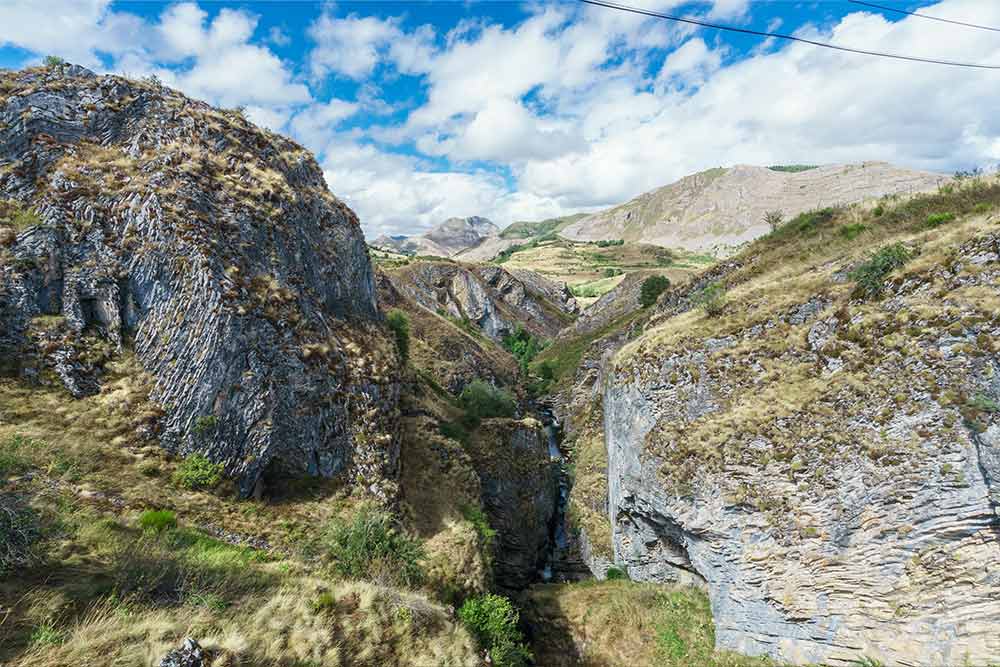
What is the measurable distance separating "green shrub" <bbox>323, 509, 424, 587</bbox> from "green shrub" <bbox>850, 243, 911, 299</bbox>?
79.5 ft

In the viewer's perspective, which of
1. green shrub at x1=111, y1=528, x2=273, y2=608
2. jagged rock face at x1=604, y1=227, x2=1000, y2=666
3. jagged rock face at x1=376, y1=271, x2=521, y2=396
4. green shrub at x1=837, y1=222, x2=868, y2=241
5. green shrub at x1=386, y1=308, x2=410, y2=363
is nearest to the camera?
green shrub at x1=111, y1=528, x2=273, y2=608

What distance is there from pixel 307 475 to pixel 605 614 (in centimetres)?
1838

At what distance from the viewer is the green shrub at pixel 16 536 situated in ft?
32.0

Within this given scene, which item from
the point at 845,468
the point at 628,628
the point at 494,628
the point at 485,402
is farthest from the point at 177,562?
the point at 485,402

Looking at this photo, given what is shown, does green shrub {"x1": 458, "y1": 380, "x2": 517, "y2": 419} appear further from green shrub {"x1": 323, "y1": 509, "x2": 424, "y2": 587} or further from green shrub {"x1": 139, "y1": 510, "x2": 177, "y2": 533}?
green shrub {"x1": 139, "y1": 510, "x2": 177, "y2": 533}

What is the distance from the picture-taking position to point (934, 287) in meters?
18.3

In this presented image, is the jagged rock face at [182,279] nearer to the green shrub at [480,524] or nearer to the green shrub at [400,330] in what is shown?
the green shrub at [480,524]

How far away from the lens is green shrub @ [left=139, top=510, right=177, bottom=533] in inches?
561

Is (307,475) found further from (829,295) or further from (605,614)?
(829,295)

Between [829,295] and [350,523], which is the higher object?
[829,295]

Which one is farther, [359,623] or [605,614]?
[605,614]

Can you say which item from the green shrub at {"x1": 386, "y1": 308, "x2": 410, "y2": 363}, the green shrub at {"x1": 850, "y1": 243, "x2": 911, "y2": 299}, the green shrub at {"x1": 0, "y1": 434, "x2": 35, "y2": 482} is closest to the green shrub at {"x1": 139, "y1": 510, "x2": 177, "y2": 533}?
the green shrub at {"x1": 0, "y1": 434, "x2": 35, "y2": 482}

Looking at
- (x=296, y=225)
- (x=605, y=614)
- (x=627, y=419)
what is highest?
(x=296, y=225)

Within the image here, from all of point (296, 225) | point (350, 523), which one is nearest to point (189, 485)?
point (350, 523)
